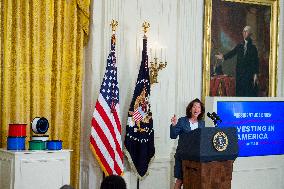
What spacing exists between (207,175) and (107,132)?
193cm

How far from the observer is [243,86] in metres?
9.40

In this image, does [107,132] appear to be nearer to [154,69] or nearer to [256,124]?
[154,69]

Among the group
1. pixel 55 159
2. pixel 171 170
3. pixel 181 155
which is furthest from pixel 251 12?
pixel 55 159

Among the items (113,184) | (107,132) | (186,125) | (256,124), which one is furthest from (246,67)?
(113,184)

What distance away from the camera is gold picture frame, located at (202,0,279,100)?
9.00m

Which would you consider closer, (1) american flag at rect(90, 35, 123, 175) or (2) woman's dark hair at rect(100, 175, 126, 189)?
(2) woman's dark hair at rect(100, 175, 126, 189)

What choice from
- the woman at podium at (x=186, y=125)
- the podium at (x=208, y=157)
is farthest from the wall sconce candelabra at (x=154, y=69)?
the podium at (x=208, y=157)

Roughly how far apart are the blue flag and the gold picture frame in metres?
1.36

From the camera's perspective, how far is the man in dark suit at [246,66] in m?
9.36

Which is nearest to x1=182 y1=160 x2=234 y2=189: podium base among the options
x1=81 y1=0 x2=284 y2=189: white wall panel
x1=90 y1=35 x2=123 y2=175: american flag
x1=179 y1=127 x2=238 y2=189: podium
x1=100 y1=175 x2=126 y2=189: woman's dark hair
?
x1=179 y1=127 x2=238 y2=189: podium

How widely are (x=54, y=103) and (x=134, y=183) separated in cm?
171

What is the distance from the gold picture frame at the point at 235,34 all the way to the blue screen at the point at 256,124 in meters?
1.07

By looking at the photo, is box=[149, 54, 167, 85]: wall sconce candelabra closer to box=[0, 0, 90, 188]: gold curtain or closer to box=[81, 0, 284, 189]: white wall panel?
box=[81, 0, 284, 189]: white wall panel

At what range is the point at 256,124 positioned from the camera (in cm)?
816
